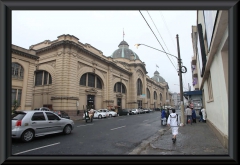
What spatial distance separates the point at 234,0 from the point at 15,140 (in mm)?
10246

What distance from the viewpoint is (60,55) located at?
1180 inches

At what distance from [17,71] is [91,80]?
15.7 metres

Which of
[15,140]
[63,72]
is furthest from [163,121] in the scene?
[63,72]

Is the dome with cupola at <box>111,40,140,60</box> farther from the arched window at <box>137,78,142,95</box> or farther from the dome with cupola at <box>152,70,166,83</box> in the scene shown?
the dome with cupola at <box>152,70,166,83</box>

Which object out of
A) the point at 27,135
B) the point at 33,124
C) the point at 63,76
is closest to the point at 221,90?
the point at 33,124

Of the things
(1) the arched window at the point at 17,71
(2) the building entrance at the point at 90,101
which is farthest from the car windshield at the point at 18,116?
(2) the building entrance at the point at 90,101

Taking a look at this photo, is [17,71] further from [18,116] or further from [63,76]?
[18,116]

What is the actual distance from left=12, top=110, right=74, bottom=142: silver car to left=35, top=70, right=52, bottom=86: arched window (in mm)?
23991

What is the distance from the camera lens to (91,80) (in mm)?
35906

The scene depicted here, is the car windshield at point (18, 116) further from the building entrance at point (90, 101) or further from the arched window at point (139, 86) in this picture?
the arched window at point (139, 86)

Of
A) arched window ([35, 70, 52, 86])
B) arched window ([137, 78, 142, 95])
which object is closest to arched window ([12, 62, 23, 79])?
arched window ([35, 70, 52, 86])
